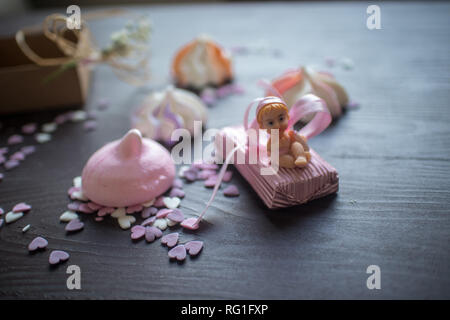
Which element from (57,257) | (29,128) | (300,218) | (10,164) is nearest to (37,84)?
(29,128)

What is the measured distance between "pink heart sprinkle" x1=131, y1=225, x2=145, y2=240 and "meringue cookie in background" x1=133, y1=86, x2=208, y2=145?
292 mm

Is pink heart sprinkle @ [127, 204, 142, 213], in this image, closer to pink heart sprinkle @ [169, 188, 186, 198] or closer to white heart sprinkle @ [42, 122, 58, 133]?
pink heart sprinkle @ [169, 188, 186, 198]

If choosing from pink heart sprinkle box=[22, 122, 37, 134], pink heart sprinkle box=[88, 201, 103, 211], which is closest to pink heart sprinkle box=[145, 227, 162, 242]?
pink heart sprinkle box=[88, 201, 103, 211]

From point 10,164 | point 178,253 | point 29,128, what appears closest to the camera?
point 178,253

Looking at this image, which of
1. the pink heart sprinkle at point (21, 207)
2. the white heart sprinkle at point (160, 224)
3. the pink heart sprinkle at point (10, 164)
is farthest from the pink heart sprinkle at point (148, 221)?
the pink heart sprinkle at point (10, 164)

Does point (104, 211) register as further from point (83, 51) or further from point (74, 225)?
point (83, 51)

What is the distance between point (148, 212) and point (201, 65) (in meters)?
0.58

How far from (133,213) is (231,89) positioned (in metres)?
0.55

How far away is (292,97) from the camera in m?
0.96

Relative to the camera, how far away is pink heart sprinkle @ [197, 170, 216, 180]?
0.84 m

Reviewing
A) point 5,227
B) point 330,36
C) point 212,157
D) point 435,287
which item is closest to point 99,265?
point 5,227

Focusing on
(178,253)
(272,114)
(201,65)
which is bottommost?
(178,253)

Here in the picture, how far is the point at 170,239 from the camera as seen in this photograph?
0.69 m

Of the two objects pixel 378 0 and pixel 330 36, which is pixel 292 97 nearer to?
pixel 330 36
